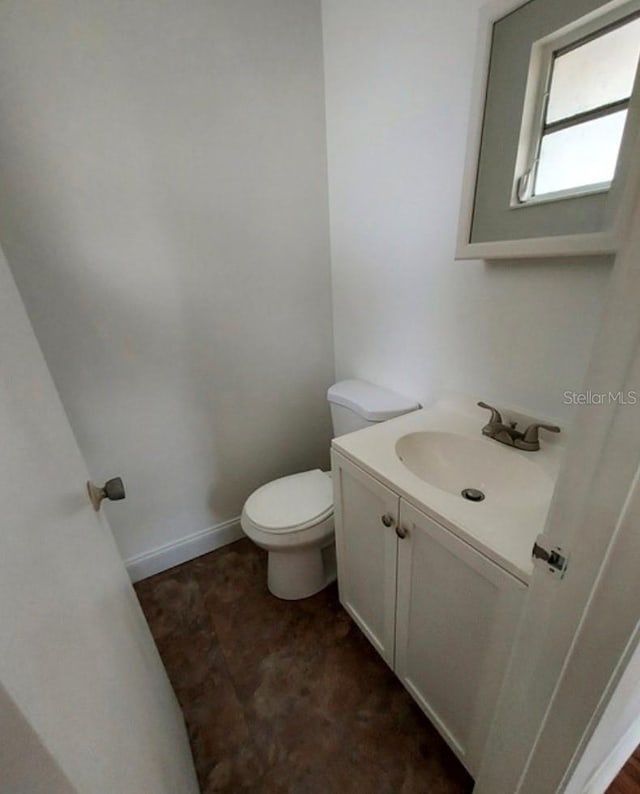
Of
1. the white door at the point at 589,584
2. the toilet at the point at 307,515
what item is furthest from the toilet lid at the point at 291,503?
the white door at the point at 589,584

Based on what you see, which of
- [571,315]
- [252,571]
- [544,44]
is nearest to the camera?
[544,44]

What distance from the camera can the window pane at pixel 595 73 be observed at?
0.68 meters

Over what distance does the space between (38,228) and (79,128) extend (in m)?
0.34

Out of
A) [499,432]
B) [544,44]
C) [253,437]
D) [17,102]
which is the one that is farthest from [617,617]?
[17,102]

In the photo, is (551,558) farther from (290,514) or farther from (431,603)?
(290,514)

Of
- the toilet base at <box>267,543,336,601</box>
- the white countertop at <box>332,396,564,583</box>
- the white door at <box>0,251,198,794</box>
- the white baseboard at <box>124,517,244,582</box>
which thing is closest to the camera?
the white door at <box>0,251,198,794</box>

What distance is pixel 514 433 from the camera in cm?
98

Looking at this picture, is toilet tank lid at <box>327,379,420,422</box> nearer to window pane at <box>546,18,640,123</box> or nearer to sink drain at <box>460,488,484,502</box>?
sink drain at <box>460,488,484,502</box>

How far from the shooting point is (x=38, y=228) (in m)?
1.11

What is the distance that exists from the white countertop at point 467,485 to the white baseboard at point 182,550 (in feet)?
3.39

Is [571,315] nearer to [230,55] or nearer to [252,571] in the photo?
[230,55]

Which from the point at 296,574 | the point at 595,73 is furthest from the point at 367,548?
the point at 595,73

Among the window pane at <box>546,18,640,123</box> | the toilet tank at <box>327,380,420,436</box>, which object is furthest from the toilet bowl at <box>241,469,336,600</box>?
the window pane at <box>546,18,640,123</box>

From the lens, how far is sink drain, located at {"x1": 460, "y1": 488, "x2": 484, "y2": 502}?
3.24ft
